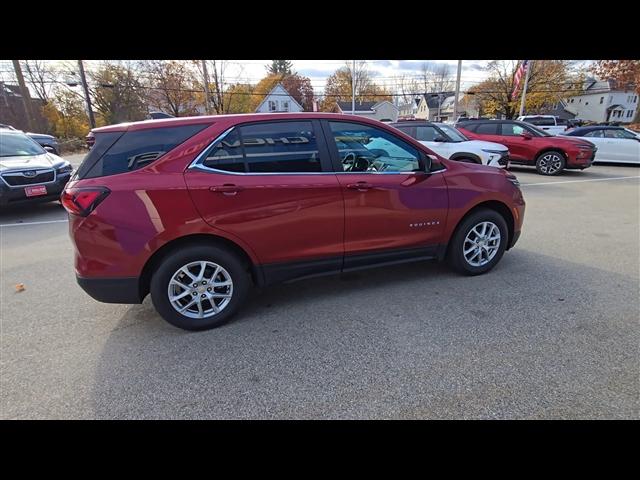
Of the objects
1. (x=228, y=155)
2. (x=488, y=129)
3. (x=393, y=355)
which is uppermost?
(x=228, y=155)

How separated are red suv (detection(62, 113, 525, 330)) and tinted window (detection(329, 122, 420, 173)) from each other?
0.01 meters

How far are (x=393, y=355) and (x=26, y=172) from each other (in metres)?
7.53

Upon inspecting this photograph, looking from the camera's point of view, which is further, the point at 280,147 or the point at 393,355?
the point at 280,147

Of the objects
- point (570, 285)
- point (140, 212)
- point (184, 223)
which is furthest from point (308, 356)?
point (570, 285)

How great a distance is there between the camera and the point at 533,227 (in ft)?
18.1

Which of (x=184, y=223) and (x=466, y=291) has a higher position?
(x=184, y=223)

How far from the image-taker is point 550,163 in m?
10.7

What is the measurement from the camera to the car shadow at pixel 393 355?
2074 mm

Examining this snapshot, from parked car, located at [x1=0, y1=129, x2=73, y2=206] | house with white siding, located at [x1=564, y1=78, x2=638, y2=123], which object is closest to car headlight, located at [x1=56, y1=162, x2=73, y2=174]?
parked car, located at [x1=0, y1=129, x2=73, y2=206]

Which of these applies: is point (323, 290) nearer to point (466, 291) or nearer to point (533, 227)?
point (466, 291)

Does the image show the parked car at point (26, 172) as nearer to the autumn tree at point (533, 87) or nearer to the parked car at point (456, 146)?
the parked car at point (456, 146)

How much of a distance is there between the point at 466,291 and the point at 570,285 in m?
1.13

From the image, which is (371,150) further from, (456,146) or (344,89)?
(344,89)

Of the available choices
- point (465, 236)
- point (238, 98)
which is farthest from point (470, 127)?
point (238, 98)
